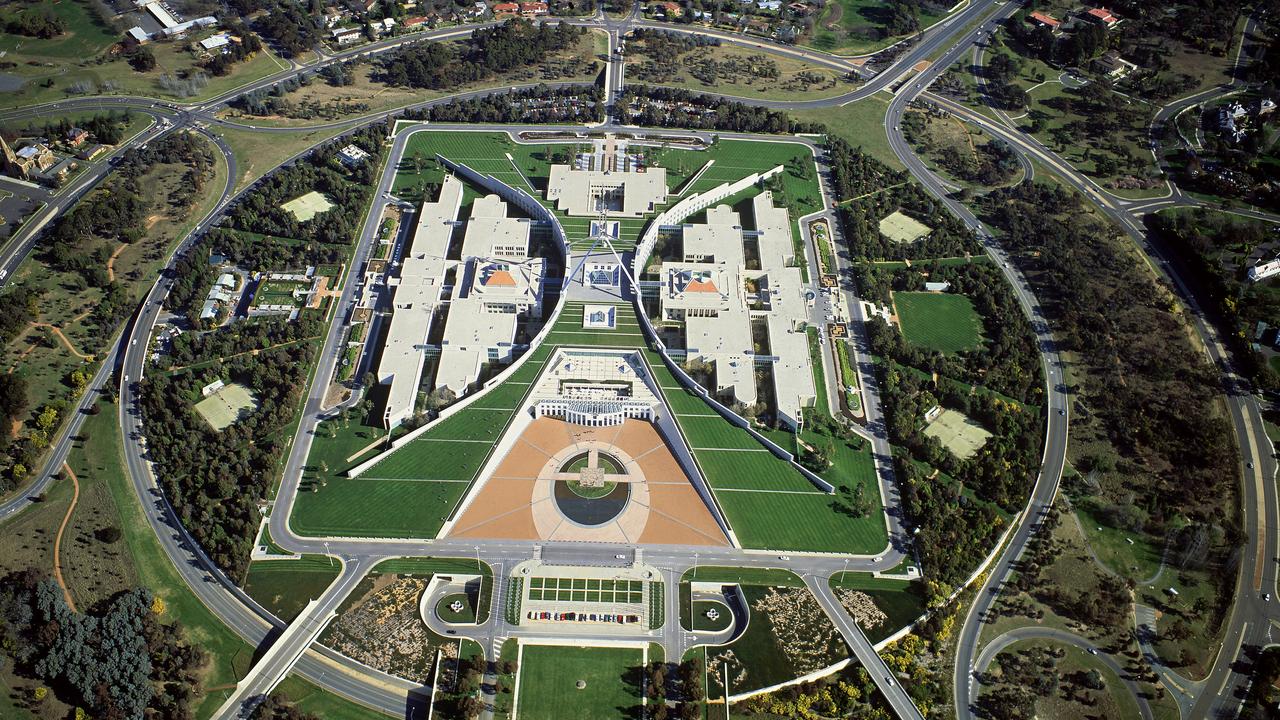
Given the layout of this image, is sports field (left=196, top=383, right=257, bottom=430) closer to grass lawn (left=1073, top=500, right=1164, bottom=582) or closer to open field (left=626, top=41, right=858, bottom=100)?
open field (left=626, top=41, right=858, bottom=100)

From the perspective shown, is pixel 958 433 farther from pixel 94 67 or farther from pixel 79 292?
pixel 94 67

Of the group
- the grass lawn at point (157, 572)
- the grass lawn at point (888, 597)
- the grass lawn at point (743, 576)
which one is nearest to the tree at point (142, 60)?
the grass lawn at point (157, 572)

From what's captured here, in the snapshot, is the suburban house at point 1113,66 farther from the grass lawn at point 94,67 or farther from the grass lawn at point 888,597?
the grass lawn at point 94,67

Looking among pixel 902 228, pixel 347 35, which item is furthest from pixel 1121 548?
pixel 347 35

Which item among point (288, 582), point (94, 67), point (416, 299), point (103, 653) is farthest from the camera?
point (94, 67)

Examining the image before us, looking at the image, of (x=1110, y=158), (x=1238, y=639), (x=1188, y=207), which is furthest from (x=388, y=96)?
(x=1238, y=639)

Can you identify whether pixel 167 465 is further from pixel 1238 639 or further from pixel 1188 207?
pixel 1188 207
